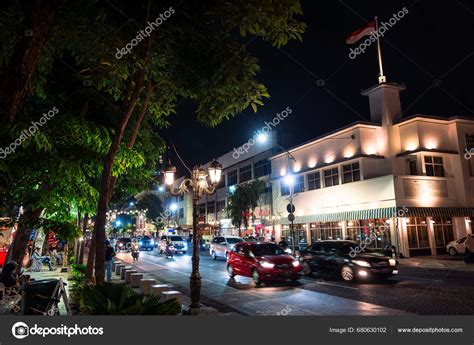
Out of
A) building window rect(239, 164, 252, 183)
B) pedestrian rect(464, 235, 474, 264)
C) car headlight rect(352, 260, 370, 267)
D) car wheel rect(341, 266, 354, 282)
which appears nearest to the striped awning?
pedestrian rect(464, 235, 474, 264)

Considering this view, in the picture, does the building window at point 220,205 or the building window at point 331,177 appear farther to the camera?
the building window at point 220,205

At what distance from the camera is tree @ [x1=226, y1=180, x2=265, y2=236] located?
38875 mm

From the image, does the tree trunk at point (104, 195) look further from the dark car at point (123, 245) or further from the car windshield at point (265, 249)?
the dark car at point (123, 245)

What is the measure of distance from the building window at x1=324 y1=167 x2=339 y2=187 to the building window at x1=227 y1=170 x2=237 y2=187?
20.4m

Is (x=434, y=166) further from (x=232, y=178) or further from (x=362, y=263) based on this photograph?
(x=232, y=178)

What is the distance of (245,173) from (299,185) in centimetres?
1386

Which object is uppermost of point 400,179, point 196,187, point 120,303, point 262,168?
point 262,168

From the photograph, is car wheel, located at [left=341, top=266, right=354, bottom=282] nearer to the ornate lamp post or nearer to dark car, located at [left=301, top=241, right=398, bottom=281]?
dark car, located at [left=301, top=241, right=398, bottom=281]

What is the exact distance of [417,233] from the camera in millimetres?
25578

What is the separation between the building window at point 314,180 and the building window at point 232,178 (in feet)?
60.3

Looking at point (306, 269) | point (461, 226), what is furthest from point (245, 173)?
point (306, 269)

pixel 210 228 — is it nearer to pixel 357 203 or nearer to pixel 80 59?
pixel 357 203

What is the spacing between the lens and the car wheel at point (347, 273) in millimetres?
14501

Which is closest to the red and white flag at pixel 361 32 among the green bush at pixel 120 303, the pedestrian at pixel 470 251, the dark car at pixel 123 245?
the pedestrian at pixel 470 251
